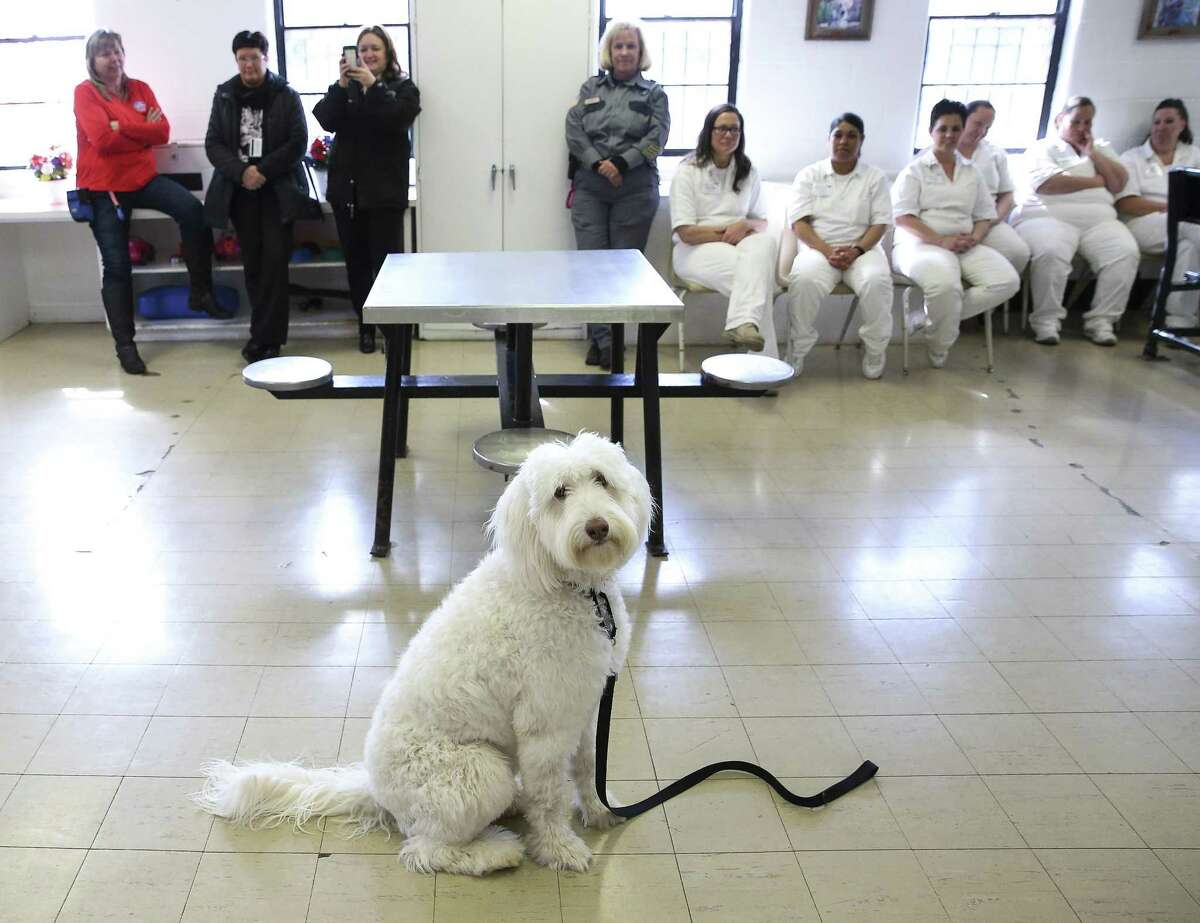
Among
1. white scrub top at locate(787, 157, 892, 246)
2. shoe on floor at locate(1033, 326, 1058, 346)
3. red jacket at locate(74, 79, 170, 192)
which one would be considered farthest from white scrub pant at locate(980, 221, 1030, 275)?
red jacket at locate(74, 79, 170, 192)

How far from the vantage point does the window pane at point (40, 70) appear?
5484mm

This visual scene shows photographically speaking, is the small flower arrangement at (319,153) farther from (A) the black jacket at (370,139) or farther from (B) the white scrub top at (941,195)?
(B) the white scrub top at (941,195)

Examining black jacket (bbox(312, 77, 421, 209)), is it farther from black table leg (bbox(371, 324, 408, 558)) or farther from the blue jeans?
black table leg (bbox(371, 324, 408, 558))

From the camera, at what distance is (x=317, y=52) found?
5574 millimetres

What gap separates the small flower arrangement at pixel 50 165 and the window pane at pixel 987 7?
4.88 meters

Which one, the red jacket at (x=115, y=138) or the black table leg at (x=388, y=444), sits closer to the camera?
the black table leg at (x=388, y=444)

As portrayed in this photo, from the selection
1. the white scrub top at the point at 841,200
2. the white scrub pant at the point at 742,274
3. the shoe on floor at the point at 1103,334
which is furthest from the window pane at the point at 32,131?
the shoe on floor at the point at 1103,334

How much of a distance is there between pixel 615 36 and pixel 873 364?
207 centimetres

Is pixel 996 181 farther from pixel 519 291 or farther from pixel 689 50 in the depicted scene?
pixel 519 291

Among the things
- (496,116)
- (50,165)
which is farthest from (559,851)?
(50,165)

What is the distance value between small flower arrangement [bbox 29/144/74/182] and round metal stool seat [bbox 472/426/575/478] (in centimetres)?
386

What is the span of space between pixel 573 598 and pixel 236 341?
427 centimetres

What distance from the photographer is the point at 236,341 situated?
551 cm

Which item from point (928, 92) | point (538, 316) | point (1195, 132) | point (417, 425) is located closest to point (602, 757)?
point (538, 316)
